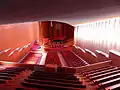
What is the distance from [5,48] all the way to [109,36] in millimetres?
4715

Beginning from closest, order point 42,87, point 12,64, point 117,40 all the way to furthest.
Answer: point 42,87 → point 117,40 → point 12,64

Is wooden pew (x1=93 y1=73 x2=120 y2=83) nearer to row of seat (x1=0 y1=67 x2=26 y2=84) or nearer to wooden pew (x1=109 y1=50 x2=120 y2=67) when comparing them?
wooden pew (x1=109 y1=50 x2=120 y2=67)

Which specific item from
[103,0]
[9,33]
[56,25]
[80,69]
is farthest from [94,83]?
[56,25]

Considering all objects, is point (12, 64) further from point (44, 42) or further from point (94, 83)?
point (44, 42)

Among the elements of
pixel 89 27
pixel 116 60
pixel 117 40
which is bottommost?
pixel 116 60

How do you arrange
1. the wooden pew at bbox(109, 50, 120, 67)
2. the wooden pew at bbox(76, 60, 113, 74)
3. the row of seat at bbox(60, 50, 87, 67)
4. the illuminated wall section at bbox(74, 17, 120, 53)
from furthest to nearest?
the row of seat at bbox(60, 50, 87, 67)
the wooden pew at bbox(76, 60, 113, 74)
the illuminated wall section at bbox(74, 17, 120, 53)
the wooden pew at bbox(109, 50, 120, 67)

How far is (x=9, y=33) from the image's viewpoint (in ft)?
24.0

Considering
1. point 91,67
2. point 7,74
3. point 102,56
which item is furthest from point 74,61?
point 7,74

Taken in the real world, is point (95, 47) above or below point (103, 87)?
above

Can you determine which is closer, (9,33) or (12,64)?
(12,64)

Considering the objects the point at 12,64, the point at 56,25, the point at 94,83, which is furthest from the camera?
the point at 56,25

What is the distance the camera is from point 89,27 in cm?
854

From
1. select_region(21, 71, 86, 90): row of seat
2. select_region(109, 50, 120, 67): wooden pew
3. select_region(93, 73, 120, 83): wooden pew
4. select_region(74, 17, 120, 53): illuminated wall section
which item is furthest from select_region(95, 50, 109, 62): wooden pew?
select_region(21, 71, 86, 90): row of seat

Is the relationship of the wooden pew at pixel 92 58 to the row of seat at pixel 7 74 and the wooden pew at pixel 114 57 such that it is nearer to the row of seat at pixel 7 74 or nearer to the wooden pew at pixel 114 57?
the wooden pew at pixel 114 57
